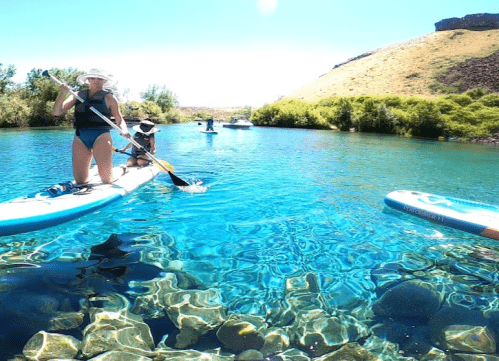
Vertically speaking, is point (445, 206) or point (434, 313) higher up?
point (445, 206)

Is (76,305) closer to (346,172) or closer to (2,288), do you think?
(2,288)

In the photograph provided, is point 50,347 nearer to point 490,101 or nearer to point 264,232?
point 264,232

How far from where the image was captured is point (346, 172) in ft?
44.4

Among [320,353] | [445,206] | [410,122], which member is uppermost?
[410,122]

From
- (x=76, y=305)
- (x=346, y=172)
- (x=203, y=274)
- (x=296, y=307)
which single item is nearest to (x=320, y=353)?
(x=296, y=307)

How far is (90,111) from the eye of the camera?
20.6 ft

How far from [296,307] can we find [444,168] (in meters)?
15.6

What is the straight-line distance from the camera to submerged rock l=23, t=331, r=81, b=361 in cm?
280

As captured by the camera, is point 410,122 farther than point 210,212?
Yes

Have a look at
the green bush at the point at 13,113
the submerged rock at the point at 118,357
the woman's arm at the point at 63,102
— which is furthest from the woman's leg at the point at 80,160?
the green bush at the point at 13,113

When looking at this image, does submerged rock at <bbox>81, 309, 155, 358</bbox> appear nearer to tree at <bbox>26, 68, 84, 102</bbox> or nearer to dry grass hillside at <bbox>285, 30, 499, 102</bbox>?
tree at <bbox>26, 68, 84, 102</bbox>

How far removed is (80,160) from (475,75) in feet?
241

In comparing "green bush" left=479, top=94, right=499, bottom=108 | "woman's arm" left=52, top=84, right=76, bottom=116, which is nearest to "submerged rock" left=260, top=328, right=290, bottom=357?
"woman's arm" left=52, top=84, right=76, bottom=116

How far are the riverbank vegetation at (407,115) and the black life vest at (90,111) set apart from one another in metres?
43.9
